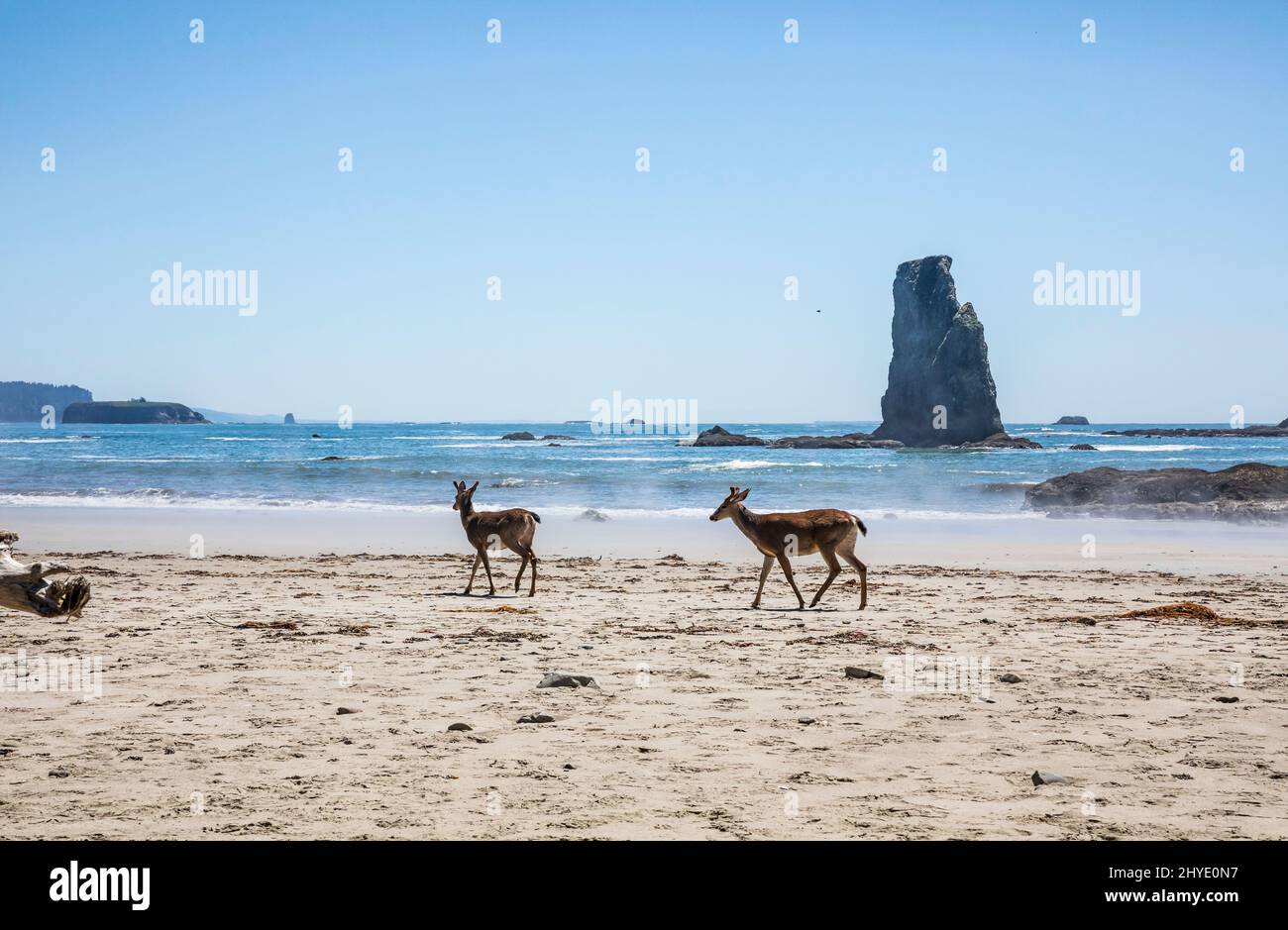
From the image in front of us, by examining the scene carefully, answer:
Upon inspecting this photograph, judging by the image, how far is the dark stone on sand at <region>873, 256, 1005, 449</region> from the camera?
86312 millimetres

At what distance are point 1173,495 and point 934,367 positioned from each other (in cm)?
6576

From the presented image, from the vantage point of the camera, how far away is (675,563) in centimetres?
1669

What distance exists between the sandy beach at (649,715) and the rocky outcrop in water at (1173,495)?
11755 mm

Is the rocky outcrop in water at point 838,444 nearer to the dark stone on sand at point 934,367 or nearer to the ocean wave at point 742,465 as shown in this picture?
the dark stone on sand at point 934,367

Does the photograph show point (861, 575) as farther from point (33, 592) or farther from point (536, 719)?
point (33, 592)

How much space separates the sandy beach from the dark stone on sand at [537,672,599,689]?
10cm

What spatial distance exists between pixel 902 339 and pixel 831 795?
93004mm

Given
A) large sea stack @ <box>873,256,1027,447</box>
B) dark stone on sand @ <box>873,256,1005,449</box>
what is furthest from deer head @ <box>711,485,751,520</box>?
dark stone on sand @ <box>873,256,1005,449</box>

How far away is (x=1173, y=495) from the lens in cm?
2555

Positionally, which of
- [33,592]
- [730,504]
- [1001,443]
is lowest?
[730,504]

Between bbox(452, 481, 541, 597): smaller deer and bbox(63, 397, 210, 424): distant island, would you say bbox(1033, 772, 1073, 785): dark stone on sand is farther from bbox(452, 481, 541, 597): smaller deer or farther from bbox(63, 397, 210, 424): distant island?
bbox(63, 397, 210, 424): distant island

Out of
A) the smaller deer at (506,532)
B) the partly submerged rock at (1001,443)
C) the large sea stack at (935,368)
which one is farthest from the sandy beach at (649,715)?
the large sea stack at (935,368)

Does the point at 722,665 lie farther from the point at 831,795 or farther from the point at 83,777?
the point at 83,777

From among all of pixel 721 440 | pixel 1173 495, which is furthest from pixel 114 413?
pixel 1173 495
